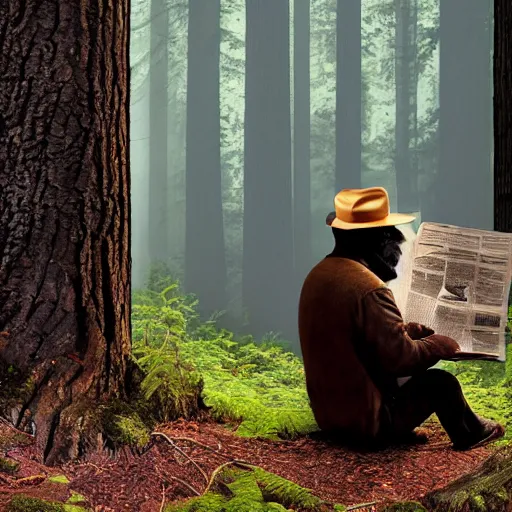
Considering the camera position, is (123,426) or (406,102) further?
(406,102)

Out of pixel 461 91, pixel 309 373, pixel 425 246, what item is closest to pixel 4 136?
pixel 309 373

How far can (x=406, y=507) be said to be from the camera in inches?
102

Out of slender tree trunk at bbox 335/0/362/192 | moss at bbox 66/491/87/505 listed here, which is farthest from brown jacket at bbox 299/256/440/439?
slender tree trunk at bbox 335/0/362/192

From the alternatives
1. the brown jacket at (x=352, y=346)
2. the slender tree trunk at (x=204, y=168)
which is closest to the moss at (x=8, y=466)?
the brown jacket at (x=352, y=346)

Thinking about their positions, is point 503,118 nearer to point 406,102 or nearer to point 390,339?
point 390,339

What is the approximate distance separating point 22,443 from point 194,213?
15.5 m

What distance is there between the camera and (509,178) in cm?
377

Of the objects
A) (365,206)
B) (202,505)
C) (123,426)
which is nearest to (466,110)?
(365,206)

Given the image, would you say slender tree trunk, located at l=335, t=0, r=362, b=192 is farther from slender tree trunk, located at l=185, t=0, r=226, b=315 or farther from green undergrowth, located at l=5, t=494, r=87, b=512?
green undergrowth, located at l=5, t=494, r=87, b=512

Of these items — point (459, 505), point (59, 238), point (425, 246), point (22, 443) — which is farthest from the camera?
point (425, 246)

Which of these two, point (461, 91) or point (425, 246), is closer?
point (425, 246)

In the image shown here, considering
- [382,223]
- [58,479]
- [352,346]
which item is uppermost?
[382,223]

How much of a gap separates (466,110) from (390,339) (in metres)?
17.9

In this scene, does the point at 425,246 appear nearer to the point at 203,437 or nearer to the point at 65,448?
the point at 203,437
